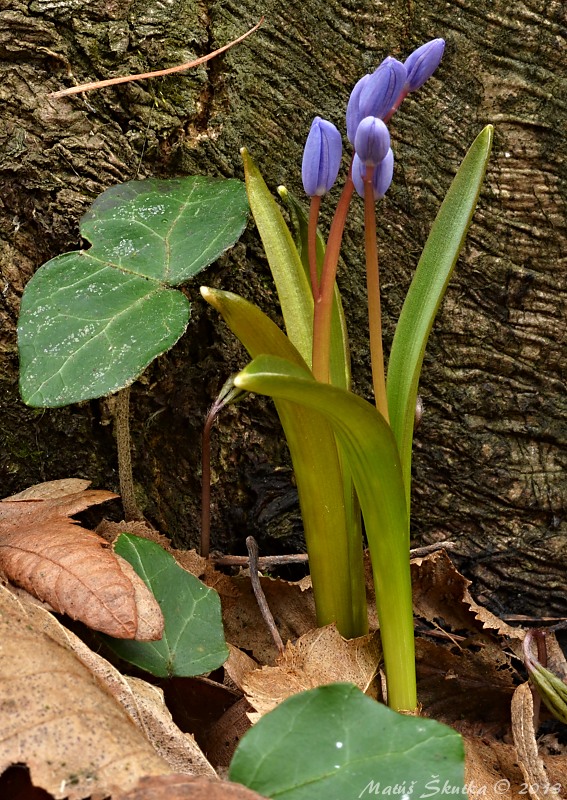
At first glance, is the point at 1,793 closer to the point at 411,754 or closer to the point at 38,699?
the point at 38,699

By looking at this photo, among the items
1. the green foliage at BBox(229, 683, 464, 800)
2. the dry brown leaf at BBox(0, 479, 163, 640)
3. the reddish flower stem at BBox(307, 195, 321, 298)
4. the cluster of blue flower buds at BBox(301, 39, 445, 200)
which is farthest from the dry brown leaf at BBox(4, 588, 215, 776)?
the cluster of blue flower buds at BBox(301, 39, 445, 200)

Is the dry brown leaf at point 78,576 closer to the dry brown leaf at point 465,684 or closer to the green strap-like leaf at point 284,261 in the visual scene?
the green strap-like leaf at point 284,261

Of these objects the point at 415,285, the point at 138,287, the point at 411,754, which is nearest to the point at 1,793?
the point at 411,754

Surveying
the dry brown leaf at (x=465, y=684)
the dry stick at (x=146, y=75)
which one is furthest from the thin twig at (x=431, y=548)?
the dry stick at (x=146, y=75)

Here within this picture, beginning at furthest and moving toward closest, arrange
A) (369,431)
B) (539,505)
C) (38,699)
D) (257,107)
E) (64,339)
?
(539,505) → (257,107) → (64,339) → (369,431) → (38,699)

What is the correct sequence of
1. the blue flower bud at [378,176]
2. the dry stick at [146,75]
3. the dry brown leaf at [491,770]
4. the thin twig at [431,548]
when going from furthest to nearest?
the thin twig at [431,548] < the dry stick at [146,75] < the dry brown leaf at [491,770] < the blue flower bud at [378,176]

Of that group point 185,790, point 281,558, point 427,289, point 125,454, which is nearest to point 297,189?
point 427,289
